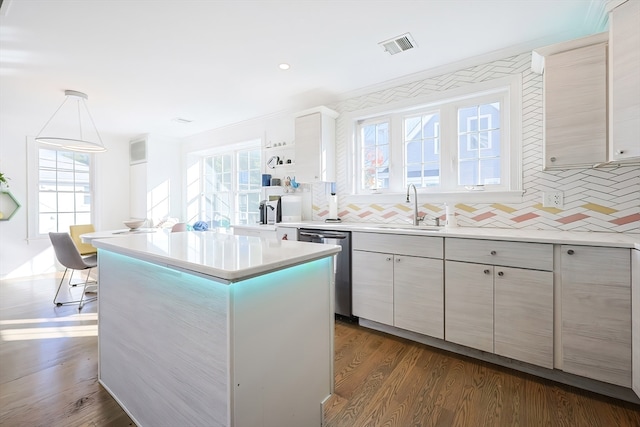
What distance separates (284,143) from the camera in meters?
3.99

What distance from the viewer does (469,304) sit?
206 centimetres

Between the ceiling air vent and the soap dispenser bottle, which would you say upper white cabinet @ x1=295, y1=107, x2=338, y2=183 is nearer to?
the ceiling air vent

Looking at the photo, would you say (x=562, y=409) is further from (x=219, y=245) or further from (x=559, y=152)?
(x=219, y=245)

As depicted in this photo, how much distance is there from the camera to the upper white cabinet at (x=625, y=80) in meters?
1.58

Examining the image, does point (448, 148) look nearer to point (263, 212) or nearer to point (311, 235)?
point (311, 235)

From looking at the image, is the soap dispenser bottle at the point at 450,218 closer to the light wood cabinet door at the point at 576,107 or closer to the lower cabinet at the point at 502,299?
the lower cabinet at the point at 502,299

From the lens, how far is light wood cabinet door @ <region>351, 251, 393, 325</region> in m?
2.44

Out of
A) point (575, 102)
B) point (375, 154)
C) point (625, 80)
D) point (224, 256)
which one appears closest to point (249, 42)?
point (375, 154)

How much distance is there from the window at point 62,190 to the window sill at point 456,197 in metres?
5.07

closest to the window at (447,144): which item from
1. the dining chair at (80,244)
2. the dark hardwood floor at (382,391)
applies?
the dark hardwood floor at (382,391)

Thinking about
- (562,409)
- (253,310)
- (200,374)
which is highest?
(253,310)

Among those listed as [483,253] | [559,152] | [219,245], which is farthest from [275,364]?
[559,152]

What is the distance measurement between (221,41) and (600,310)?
318 cm

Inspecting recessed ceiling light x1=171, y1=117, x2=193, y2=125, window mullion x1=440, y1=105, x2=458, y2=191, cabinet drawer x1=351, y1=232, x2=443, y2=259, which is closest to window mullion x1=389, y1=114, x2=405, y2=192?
window mullion x1=440, y1=105, x2=458, y2=191
